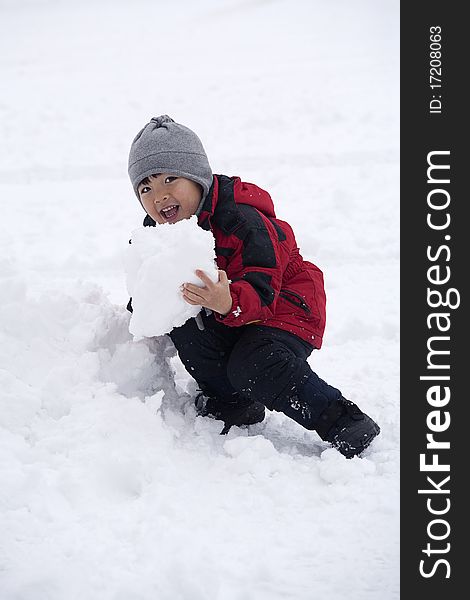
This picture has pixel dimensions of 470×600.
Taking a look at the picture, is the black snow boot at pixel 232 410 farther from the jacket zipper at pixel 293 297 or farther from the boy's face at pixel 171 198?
the boy's face at pixel 171 198

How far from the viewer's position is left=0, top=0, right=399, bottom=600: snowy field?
153 cm

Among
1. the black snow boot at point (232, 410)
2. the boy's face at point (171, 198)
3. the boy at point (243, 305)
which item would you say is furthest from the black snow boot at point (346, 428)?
the boy's face at point (171, 198)

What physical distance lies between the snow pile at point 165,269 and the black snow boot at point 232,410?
36cm

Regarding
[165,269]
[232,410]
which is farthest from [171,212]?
[232,410]

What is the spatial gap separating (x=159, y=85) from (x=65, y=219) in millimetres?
3836

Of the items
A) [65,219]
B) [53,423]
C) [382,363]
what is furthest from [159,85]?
[53,423]

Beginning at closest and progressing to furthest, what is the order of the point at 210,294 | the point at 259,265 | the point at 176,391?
the point at 210,294, the point at 259,265, the point at 176,391

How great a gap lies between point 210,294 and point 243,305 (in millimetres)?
106

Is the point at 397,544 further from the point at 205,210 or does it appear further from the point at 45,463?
the point at 205,210

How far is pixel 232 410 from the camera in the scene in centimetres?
225

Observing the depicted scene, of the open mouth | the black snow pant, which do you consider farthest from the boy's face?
the black snow pant

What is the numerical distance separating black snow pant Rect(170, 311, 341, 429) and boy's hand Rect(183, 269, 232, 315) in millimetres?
205

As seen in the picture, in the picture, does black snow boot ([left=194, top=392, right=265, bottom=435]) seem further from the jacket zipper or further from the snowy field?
the jacket zipper

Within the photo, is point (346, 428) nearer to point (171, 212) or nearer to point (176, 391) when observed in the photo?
point (176, 391)
